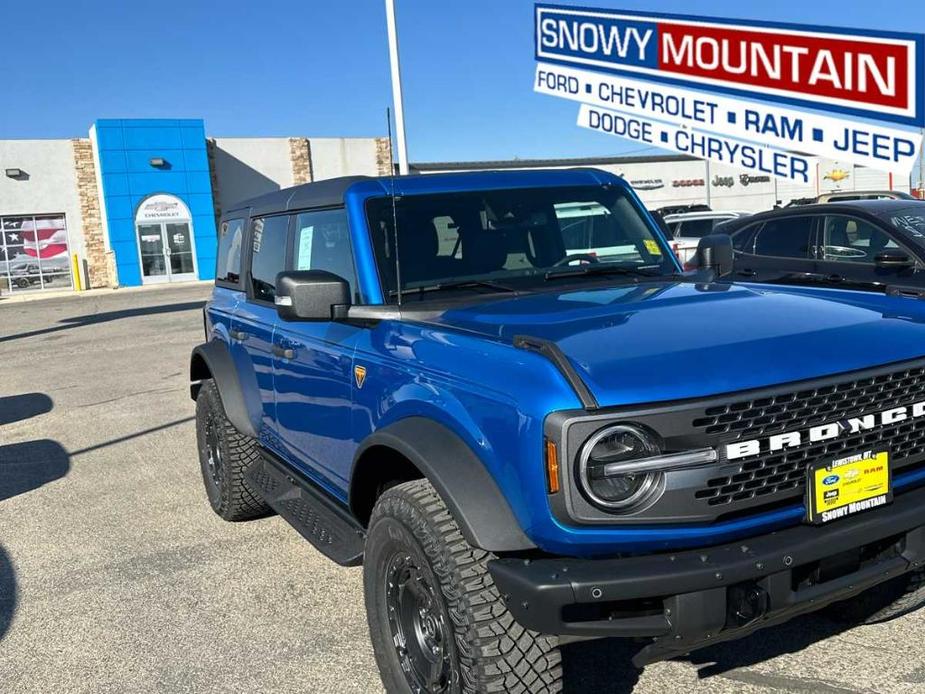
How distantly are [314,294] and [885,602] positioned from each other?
8.41 feet

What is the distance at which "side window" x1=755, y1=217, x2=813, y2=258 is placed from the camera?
8070 millimetres

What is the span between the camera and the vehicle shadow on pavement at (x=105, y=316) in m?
18.1

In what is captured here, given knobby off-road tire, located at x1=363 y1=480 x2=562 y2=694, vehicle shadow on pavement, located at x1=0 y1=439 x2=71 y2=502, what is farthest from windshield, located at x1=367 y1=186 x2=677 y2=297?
vehicle shadow on pavement, located at x1=0 y1=439 x2=71 y2=502

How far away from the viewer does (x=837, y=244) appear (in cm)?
778

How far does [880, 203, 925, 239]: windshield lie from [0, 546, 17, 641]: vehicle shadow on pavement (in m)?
6.96

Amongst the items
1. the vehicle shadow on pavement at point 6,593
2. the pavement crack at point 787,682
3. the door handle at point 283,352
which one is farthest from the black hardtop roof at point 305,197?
the pavement crack at point 787,682

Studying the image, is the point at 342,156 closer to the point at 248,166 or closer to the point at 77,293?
the point at 248,166

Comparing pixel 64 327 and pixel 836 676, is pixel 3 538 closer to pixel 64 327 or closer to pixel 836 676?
pixel 836 676

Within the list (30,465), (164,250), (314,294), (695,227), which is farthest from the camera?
(164,250)

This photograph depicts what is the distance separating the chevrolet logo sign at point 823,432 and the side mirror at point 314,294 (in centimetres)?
160

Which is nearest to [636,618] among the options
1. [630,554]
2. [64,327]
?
[630,554]

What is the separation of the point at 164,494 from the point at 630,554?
14.7 ft

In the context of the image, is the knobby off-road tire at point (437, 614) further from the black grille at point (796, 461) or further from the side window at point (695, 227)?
the side window at point (695, 227)

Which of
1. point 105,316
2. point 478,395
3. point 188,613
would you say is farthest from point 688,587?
point 105,316
